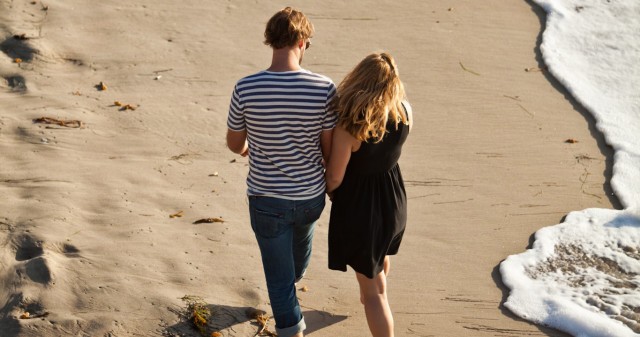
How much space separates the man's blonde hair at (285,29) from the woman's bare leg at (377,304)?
1236 mm

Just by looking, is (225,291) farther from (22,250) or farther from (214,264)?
(22,250)

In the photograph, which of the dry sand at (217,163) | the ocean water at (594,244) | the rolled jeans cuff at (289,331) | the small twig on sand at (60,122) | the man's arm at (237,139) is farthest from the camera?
the small twig on sand at (60,122)

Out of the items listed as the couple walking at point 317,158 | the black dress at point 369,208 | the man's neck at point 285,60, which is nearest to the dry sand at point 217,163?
the couple walking at point 317,158

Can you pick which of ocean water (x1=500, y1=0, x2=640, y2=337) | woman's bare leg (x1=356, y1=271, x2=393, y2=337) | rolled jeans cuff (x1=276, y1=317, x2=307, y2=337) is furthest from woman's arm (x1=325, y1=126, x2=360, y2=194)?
ocean water (x1=500, y1=0, x2=640, y2=337)

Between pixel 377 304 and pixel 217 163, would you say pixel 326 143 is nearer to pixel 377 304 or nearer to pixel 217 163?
pixel 377 304

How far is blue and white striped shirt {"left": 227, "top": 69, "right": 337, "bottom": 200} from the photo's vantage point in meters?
3.75

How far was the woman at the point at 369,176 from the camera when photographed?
3.80 metres

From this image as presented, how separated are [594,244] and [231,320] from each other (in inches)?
103

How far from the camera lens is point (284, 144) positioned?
12.7 ft

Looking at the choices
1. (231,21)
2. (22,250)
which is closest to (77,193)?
(22,250)

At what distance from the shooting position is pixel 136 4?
8.23m

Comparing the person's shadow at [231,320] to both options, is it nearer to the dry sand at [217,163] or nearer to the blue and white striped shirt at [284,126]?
the dry sand at [217,163]

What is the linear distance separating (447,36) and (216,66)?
7.56ft

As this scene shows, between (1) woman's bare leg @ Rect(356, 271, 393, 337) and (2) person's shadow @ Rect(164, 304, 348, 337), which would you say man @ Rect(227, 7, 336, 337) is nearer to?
(1) woman's bare leg @ Rect(356, 271, 393, 337)
